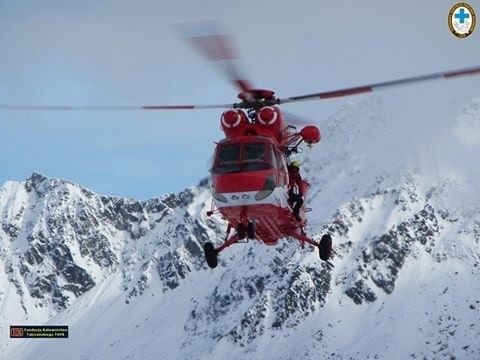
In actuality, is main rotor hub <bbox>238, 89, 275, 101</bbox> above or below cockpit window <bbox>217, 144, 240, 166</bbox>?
above

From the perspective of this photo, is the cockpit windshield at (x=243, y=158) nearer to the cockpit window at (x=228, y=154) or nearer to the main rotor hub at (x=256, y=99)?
the cockpit window at (x=228, y=154)

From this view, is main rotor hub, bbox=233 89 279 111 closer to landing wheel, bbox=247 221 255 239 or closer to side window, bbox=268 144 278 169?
side window, bbox=268 144 278 169

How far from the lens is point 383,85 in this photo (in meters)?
31.3

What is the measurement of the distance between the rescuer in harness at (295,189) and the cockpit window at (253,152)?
137 inches

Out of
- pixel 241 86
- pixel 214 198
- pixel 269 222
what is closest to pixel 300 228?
pixel 269 222

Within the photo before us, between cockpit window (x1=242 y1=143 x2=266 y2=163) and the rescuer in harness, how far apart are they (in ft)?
11.4

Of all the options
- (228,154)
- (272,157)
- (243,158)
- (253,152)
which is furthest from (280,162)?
(228,154)

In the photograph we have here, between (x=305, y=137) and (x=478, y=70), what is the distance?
12201 millimetres

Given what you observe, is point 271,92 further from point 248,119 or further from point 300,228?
point 300,228

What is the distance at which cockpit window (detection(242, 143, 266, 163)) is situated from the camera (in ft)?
119

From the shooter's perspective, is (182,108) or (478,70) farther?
(182,108)

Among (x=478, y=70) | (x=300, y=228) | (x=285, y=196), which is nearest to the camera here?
(x=478, y=70)

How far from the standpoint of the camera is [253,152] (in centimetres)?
3644

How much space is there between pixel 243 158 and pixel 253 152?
50 cm
